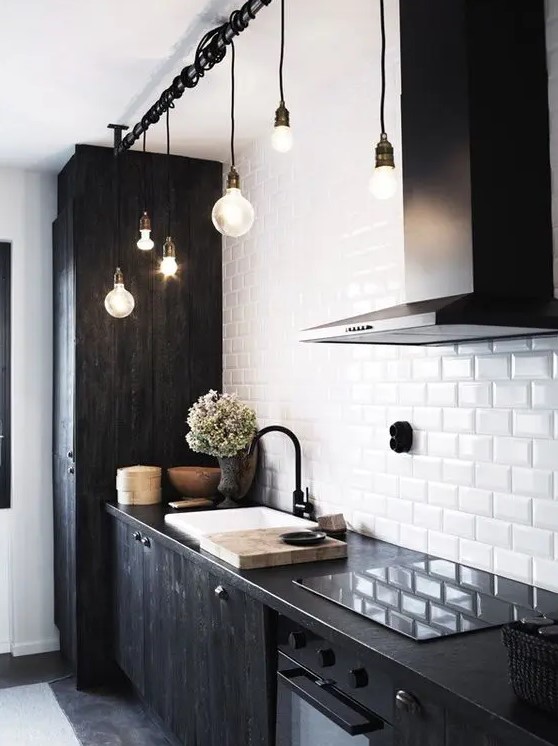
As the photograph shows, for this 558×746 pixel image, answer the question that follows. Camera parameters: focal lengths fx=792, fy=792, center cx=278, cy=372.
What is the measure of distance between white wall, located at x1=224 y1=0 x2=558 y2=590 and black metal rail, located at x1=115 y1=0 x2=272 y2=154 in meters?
0.23

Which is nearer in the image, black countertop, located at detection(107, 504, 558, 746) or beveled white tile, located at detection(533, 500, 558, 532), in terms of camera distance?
black countertop, located at detection(107, 504, 558, 746)

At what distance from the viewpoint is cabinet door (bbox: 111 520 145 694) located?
11.6 ft

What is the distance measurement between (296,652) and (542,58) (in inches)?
71.2

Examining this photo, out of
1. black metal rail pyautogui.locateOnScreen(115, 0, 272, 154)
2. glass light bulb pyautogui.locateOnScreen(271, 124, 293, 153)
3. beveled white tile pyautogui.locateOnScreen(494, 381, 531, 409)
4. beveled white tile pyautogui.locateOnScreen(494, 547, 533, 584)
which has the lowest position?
beveled white tile pyautogui.locateOnScreen(494, 547, 533, 584)

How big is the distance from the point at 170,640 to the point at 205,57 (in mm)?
2233

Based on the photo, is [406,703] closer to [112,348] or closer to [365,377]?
[365,377]

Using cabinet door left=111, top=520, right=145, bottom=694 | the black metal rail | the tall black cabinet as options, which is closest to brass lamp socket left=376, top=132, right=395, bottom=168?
the black metal rail

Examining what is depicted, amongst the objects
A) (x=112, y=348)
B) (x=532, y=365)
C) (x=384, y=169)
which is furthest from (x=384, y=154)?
(x=112, y=348)

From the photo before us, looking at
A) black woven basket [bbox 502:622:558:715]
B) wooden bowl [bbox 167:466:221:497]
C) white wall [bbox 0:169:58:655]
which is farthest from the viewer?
white wall [bbox 0:169:58:655]

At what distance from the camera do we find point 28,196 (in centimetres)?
464

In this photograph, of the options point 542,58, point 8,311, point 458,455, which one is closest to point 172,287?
point 8,311

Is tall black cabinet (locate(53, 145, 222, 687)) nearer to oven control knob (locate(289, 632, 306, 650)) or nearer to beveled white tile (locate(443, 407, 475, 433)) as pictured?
beveled white tile (locate(443, 407, 475, 433))

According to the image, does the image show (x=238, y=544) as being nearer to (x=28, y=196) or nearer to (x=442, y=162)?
(x=442, y=162)

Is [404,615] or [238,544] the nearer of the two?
[404,615]
